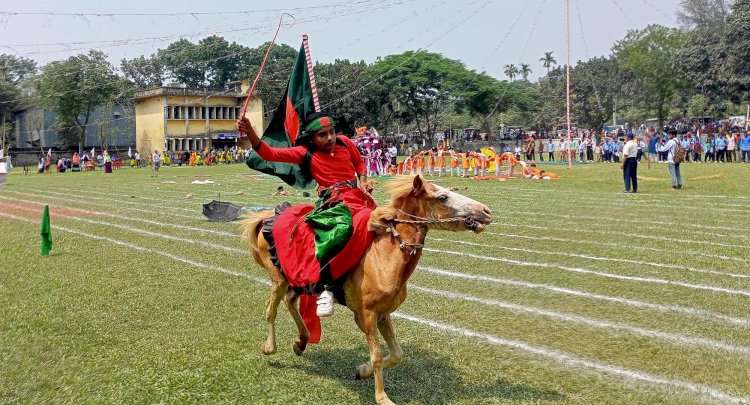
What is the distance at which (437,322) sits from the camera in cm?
789

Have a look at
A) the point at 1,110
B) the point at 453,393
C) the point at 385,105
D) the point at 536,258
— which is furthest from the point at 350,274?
the point at 1,110

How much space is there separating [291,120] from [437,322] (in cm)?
304

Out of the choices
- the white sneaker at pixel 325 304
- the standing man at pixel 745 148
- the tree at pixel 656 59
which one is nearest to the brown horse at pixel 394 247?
the white sneaker at pixel 325 304

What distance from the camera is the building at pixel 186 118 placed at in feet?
257

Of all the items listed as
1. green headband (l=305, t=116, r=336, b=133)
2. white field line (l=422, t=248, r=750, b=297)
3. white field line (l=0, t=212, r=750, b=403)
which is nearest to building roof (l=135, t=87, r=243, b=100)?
white field line (l=422, t=248, r=750, b=297)

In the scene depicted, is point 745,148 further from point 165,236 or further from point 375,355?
point 375,355

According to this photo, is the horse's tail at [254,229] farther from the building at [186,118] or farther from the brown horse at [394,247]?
the building at [186,118]

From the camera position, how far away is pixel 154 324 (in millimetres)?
8023

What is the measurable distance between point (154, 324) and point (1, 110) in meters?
85.4

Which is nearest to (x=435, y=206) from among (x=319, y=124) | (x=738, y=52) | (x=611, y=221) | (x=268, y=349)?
(x=319, y=124)

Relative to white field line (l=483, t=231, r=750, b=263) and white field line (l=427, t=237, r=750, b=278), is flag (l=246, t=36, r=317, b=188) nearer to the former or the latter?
white field line (l=427, t=237, r=750, b=278)

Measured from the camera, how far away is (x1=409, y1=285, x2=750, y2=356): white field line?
22.3 feet

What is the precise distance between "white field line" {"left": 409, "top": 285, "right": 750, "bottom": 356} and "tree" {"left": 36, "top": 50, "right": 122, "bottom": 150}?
6328 cm

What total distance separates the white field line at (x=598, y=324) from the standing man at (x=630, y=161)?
1516 cm
